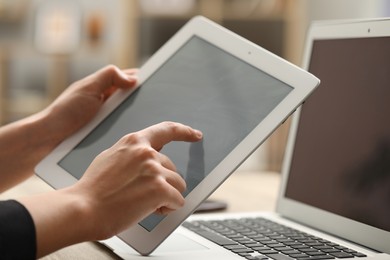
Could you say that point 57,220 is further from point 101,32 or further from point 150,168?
point 101,32

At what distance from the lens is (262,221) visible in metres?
1.12

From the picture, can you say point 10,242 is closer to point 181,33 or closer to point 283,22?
point 181,33

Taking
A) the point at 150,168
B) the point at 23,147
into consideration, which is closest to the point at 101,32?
the point at 23,147

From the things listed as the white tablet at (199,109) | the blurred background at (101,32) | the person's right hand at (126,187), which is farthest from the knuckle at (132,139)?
the blurred background at (101,32)

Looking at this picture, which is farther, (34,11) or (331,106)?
(34,11)

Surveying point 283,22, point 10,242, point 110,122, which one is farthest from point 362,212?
point 283,22

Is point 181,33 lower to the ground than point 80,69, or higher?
higher

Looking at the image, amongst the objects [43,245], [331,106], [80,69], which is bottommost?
[80,69]

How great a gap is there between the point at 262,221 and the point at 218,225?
0.28 feet

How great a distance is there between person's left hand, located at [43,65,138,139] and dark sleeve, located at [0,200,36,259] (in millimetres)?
456

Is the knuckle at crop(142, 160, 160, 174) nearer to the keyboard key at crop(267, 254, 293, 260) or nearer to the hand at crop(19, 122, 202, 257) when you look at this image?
the hand at crop(19, 122, 202, 257)

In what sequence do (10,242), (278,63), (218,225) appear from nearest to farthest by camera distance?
(10,242)
(278,63)
(218,225)

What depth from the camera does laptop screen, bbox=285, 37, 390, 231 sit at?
3.18 feet

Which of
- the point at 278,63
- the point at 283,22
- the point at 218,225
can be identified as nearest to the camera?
the point at 278,63
